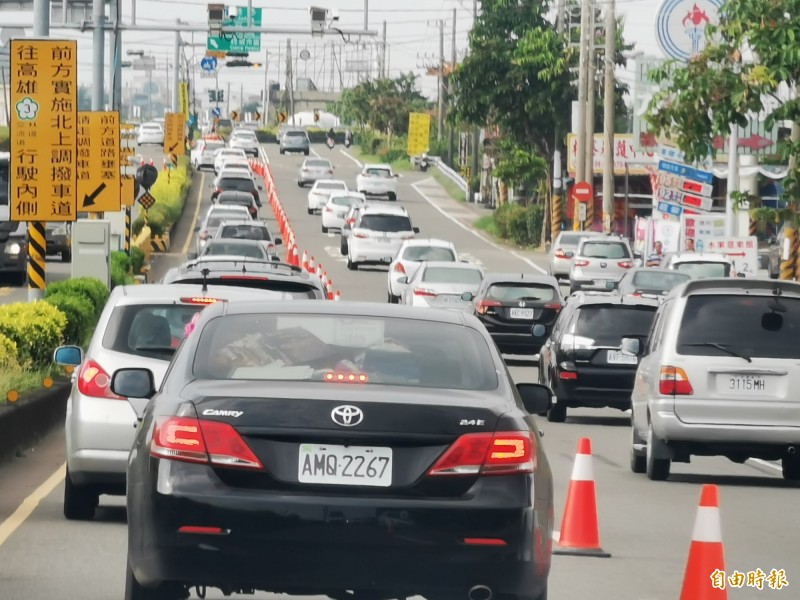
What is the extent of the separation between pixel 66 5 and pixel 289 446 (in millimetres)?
43047

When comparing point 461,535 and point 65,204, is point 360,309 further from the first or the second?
point 65,204

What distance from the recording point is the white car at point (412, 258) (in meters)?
41.5

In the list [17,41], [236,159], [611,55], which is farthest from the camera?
[236,159]

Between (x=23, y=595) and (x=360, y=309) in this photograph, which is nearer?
(x=360, y=309)

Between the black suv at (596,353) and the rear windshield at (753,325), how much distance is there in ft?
19.2

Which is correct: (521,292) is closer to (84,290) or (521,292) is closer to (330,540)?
(84,290)

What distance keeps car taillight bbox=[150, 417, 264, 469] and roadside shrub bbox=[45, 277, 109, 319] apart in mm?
18056

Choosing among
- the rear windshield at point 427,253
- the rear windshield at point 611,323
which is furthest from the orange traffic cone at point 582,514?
the rear windshield at point 427,253

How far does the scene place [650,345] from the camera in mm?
16656

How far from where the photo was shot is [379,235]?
171 feet

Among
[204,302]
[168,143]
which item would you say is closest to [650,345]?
[204,302]

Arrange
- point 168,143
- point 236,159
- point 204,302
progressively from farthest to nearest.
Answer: point 236,159 < point 168,143 < point 204,302

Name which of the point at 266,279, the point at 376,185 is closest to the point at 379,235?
the point at 376,185

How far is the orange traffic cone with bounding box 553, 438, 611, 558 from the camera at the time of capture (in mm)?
11266
